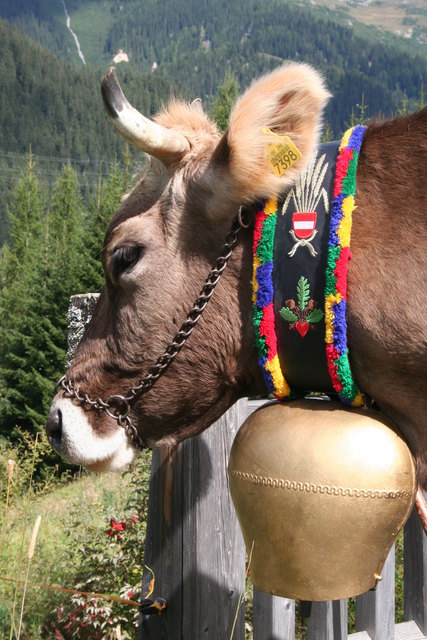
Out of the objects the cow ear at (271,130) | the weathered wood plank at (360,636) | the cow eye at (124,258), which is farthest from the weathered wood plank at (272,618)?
the cow ear at (271,130)

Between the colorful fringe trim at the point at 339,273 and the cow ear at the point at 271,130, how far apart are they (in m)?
0.15

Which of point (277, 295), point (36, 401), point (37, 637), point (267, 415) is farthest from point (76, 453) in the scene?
point (36, 401)

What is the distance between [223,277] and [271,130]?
0.46 m

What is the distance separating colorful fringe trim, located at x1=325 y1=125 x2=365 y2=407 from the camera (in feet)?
6.14

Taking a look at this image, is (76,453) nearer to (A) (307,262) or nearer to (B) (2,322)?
(A) (307,262)

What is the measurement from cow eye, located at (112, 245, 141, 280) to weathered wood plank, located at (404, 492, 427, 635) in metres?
1.99

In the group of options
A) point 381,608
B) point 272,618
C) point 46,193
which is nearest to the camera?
point 272,618

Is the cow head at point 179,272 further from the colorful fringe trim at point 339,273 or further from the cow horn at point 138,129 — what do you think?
the colorful fringe trim at point 339,273

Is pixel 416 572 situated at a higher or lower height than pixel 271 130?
lower

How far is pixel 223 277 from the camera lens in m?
2.09

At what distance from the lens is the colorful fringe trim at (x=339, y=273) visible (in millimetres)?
1870

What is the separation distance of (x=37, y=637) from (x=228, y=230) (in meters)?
3.11

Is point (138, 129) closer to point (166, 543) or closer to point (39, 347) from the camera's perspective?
point (166, 543)

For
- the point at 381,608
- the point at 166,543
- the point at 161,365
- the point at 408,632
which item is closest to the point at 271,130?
the point at 161,365
